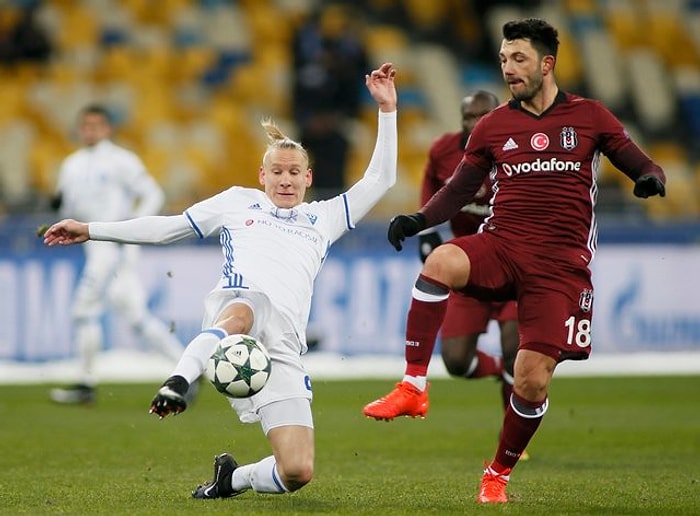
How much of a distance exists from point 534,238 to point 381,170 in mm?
931

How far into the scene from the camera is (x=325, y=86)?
64.7 feet

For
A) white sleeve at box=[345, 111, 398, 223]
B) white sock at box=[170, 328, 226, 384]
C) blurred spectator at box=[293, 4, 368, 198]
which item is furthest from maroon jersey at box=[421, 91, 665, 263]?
blurred spectator at box=[293, 4, 368, 198]

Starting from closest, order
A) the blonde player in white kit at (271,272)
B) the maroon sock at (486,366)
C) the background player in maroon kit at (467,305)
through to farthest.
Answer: the blonde player in white kit at (271,272)
the background player in maroon kit at (467,305)
the maroon sock at (486,366)

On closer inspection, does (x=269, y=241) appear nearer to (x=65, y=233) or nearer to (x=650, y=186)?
(x=65, y=233)

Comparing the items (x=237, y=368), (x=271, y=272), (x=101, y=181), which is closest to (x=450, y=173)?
(x=271, y=272)

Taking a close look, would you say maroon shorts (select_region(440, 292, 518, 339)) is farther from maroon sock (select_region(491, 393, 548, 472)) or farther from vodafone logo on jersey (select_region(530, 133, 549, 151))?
vodafone logo on jersey (select_region(530, 133, 549, 151))

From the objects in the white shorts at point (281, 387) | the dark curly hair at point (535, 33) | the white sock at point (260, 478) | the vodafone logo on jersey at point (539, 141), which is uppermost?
the dark curly hair at point (535, 33)

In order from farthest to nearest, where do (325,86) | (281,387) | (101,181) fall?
(325,86)
(101,181)
(281,387)

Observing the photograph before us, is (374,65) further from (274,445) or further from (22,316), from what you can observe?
(274,445)

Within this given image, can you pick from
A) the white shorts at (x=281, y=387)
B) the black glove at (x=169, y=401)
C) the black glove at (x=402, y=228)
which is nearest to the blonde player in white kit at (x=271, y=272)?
the white shorts at (x=281, y=387)

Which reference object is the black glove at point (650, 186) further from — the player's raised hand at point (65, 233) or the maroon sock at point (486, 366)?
the maroon sock at point (486, 366)

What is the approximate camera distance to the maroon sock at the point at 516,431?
6930 millimetres

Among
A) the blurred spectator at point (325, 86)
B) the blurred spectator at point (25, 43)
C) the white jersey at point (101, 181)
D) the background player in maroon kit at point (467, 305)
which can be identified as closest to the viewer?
the background player in maroon kit at point (467, 305)

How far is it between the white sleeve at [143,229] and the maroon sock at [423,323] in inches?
48.8
